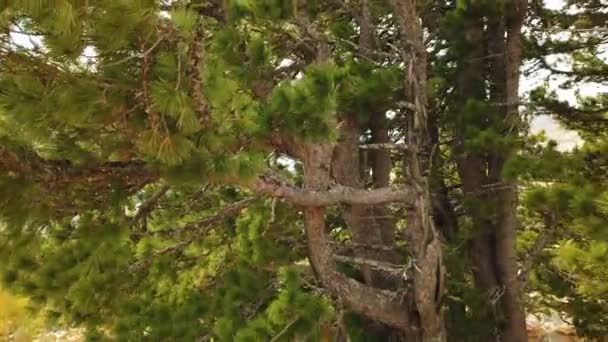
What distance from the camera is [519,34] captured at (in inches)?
181

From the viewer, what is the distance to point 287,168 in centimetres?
534

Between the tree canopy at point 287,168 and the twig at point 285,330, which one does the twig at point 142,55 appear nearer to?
the tree canopy at point 287,168

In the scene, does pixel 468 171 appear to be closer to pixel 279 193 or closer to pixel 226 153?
pixel 279 193

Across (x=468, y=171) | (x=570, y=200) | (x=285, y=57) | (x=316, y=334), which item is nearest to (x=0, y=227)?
(x=316, y=334)

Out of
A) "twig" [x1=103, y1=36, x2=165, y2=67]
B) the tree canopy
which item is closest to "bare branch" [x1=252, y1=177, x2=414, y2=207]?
the tree canopy

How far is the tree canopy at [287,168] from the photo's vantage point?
199 centimetres

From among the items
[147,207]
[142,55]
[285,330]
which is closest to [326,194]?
[285,330]

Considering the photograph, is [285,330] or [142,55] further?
[285,330]

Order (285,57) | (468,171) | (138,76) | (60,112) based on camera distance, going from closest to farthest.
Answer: (60,112), (138,76), (285,57), (468,171)

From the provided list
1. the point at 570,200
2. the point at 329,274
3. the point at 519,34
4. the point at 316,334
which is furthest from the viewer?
the point at 519,34

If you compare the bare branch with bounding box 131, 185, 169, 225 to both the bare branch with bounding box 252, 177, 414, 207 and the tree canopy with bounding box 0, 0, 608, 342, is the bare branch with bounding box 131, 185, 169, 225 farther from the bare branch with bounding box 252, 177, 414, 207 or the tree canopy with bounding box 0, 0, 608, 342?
the bare branch with bounding box 252, 177, 414, 207

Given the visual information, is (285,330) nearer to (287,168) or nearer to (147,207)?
(147,207)

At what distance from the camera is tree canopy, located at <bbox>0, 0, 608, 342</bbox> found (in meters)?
1.99

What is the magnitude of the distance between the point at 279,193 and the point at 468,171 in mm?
2617
